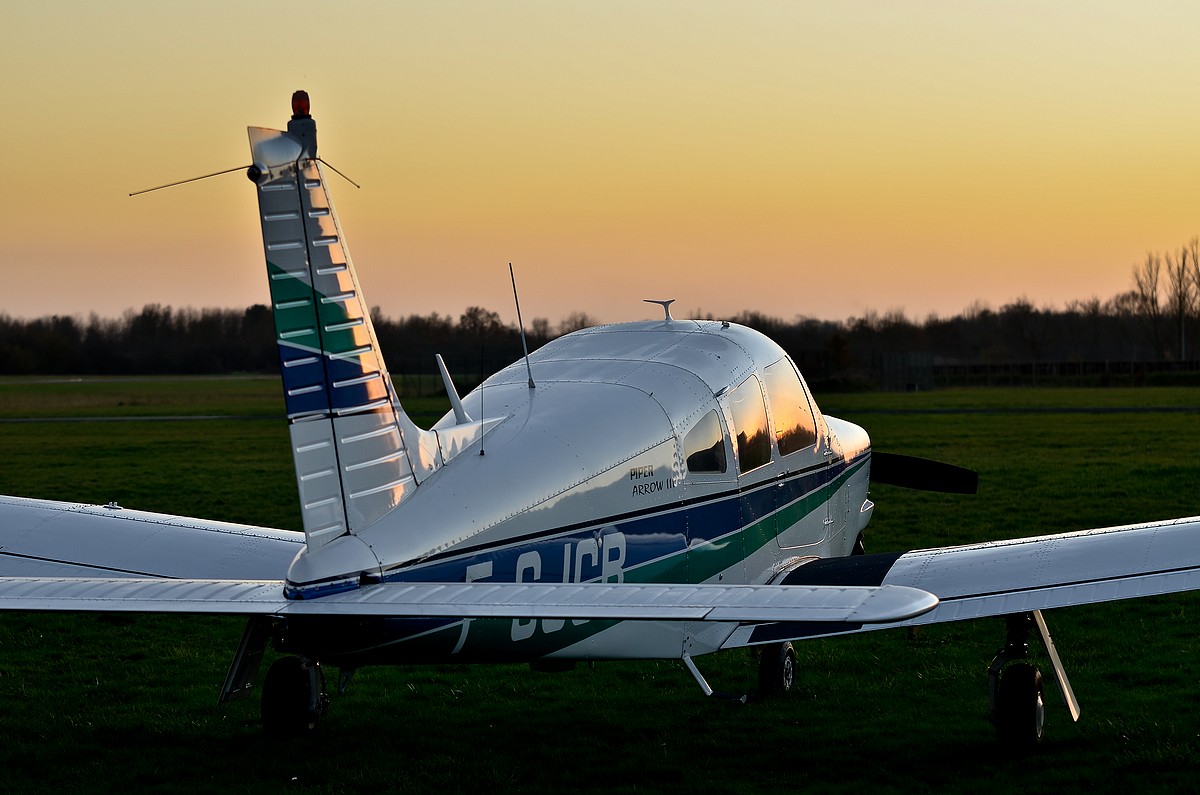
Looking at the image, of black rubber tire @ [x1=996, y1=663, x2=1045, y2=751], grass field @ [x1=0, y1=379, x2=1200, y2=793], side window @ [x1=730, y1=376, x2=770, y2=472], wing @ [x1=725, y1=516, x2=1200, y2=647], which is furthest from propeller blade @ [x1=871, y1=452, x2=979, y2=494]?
black rubber tire @ [x1=996, y1=663, x2=1045, y2=751]

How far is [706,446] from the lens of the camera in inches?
301

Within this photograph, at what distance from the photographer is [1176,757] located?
7.26 metres

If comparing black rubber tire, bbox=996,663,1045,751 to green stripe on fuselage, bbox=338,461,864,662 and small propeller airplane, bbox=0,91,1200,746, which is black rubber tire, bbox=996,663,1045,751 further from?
green stripe on fuselage, bbox=338,461,864,662

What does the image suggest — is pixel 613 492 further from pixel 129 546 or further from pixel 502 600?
pixel 129 546

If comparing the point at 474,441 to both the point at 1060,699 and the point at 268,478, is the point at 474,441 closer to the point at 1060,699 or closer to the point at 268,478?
the point at 1060,699

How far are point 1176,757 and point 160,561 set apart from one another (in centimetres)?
607

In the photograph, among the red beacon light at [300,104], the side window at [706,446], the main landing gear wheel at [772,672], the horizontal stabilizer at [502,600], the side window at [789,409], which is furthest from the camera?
the main landing gear wheel at [772,672]

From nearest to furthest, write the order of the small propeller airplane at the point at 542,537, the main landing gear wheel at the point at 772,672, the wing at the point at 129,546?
the small propeller airplane at the point at 542,537 → the wing at the point at 129,546 → the main landing gear wheel at the point at 772,672

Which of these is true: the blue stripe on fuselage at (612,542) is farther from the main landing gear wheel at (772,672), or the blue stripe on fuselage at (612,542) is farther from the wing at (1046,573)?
the main landing gear wheel at (772,672)

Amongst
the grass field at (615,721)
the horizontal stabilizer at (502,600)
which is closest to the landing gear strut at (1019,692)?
the grass field at (615,721)

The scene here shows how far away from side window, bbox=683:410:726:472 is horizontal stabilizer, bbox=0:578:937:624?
2343 mm

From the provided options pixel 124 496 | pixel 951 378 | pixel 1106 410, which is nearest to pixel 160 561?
pixel 124 496

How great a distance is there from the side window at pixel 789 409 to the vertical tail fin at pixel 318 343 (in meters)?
3.50

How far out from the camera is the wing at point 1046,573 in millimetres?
6867
